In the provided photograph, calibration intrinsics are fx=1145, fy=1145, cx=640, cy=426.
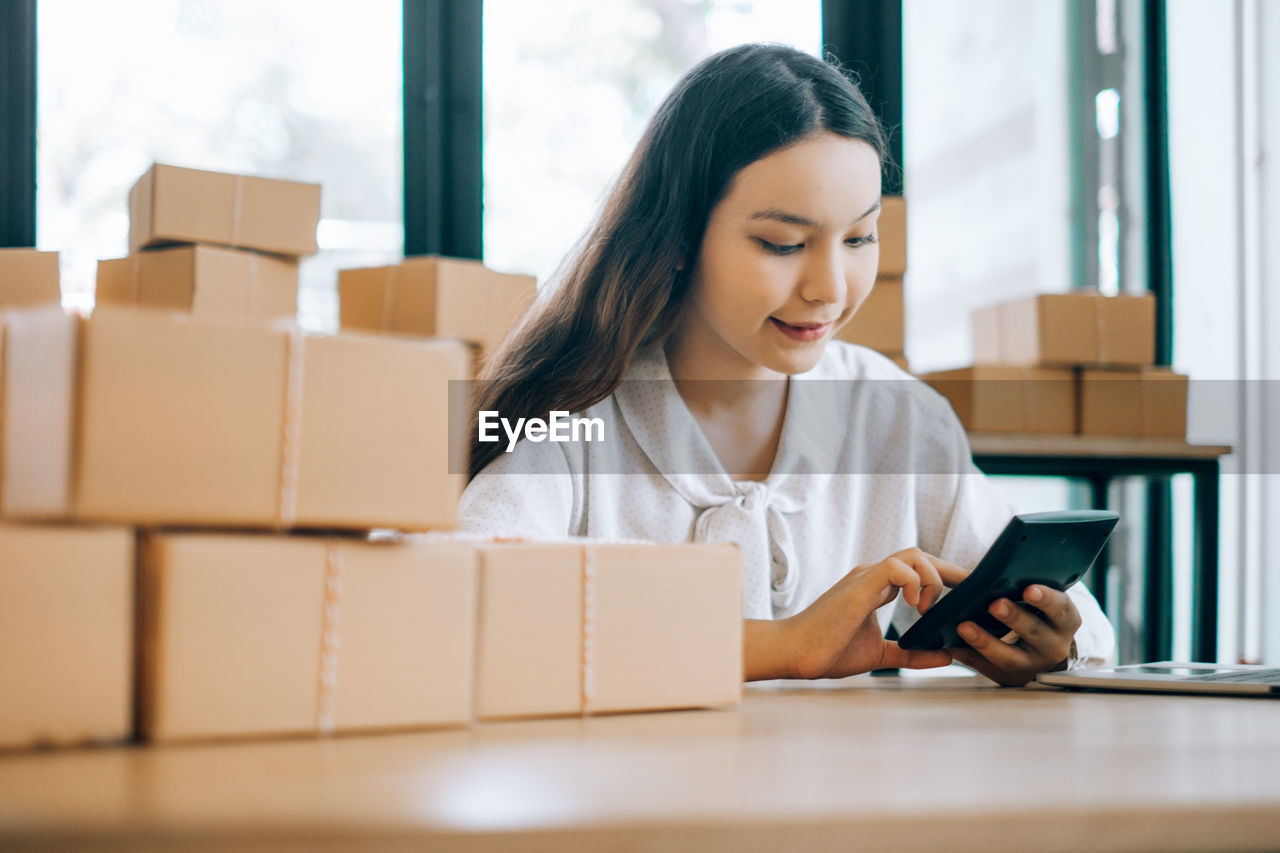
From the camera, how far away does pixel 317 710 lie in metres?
0.53

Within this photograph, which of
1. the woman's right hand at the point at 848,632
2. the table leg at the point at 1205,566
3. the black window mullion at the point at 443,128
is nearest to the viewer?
the woman's right hand at the point at 848,632

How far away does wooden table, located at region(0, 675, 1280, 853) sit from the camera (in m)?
0.36

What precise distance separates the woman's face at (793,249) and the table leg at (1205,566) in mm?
1134

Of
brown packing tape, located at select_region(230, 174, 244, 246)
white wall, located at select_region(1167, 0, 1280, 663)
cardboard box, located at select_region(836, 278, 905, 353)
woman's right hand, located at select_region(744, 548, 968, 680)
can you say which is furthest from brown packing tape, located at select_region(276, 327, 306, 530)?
white wall, located at select_region(1167, 0, 1280, 663)

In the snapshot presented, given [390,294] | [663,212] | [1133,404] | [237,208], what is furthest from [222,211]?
[1133,404]

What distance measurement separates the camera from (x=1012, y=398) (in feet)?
7.52

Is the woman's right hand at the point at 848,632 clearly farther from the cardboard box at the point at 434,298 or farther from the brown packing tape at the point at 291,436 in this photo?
the cardboard box at the point at 434,298

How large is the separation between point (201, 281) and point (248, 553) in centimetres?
171

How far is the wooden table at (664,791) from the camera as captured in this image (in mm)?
356

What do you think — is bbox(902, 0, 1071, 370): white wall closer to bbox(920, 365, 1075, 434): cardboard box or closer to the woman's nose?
bbox(920, 365, 1075, 434): cardboard box

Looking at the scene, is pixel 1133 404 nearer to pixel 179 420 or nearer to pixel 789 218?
pixel 789 218

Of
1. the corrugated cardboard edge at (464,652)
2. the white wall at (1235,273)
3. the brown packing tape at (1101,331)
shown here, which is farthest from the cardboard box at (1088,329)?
the corrugated cardboard edge at (464,652)

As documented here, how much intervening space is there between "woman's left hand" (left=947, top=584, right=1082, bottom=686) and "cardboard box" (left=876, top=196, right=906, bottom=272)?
1.45 metres

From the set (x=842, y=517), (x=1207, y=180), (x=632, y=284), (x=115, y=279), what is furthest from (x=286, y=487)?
(x=1207, y=180)
